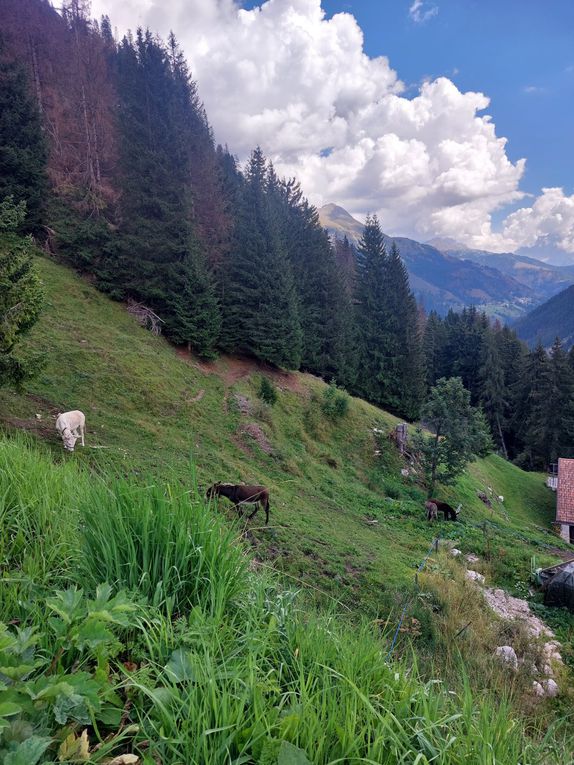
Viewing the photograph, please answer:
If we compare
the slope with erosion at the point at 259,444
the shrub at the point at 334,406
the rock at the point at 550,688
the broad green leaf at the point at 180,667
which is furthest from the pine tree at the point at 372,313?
the broad green leaf at the point at 180,667

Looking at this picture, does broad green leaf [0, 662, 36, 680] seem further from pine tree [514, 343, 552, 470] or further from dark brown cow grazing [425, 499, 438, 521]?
pine tree [514, 343, 552, 470]

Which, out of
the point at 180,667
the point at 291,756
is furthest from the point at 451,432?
the point at 291,756

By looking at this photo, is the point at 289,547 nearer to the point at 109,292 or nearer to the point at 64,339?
the point at 64,339

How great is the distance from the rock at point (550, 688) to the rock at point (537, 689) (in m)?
0.18

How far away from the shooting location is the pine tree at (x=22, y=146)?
25.1 meters

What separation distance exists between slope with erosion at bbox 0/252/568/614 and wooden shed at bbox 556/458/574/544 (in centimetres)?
160

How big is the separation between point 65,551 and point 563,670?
9832 mm

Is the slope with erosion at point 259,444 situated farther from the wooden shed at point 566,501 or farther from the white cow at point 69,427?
the wooden shed at point 566,501

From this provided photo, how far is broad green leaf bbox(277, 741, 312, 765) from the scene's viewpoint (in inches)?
55.7

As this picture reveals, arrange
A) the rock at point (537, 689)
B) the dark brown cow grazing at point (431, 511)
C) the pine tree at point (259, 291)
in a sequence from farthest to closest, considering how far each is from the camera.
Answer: the pine tree at point (259, 291)
the dark brown cow grazing at point (431, 511)
the rock at point (537, 689)

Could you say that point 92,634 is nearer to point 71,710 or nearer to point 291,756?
point 71,710

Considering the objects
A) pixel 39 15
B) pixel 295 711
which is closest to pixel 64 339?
pixel 295 711

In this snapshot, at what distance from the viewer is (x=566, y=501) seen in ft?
102

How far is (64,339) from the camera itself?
19609mm
